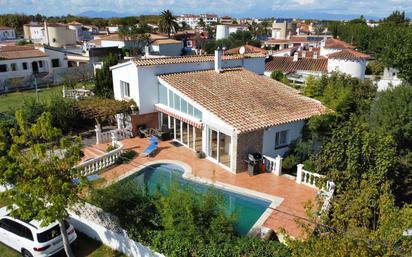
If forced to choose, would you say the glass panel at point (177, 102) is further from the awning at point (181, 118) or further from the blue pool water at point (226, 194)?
the blue pool water at point (226, 194)

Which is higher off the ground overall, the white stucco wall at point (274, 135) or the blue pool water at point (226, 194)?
the white stucco wall at point (274, 135)

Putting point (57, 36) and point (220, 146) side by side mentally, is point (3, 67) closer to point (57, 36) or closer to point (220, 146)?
point (57, 36)

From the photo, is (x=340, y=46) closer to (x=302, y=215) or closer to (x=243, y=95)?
(x=243, y=95)

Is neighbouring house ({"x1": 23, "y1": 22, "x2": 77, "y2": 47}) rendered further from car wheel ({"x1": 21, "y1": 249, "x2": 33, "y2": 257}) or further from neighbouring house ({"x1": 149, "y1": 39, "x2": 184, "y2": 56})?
car wheel ({"x1": 21, "y1": 249, "x2": 33, "y2": 257})

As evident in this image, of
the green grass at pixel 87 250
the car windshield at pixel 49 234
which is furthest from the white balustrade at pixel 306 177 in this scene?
the car windshield at pixel 49 234

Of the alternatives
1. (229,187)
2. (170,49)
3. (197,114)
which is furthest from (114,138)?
(170,49)

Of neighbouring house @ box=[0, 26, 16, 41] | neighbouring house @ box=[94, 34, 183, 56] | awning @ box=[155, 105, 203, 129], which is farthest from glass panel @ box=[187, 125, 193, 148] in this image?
neighbouring house @ box=[0, 26, 16, 41]
